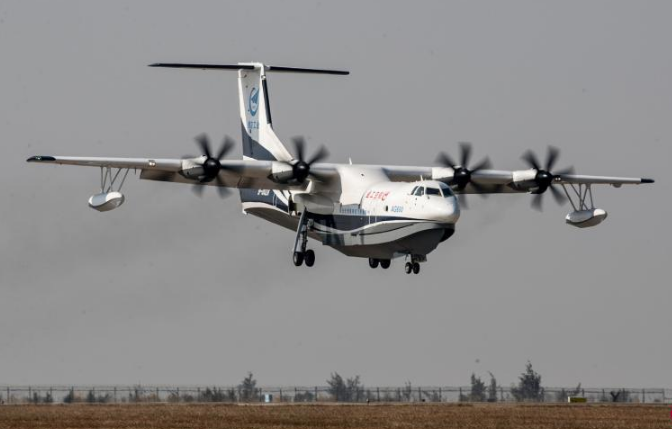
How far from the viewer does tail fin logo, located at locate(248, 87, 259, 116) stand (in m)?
60.8

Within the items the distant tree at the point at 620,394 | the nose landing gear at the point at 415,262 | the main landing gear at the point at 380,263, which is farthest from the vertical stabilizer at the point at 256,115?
the distant tree at the point at 620,394

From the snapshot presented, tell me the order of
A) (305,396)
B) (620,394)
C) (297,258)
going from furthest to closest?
(305,396)
(620,394)
(297,258)

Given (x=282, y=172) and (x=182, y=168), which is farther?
(x=282, y=172)

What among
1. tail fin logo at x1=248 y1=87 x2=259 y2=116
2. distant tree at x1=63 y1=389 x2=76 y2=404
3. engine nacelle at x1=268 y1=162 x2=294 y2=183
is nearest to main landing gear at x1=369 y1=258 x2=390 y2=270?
engine nacelle at x1=268 y1=162 x2=294 y2=183

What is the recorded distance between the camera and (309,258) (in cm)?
5566

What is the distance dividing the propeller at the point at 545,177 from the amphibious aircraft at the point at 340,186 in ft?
0.13

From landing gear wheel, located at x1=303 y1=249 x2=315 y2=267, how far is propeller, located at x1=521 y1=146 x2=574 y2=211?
932cm

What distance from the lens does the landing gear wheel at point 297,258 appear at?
55375mm

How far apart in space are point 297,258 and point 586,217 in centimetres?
1217

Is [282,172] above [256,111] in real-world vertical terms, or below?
below

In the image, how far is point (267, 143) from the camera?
59156 millimetres

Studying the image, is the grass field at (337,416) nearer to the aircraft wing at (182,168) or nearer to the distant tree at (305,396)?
the aircraft wing at (182,168)

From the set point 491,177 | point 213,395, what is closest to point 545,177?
point 491,177

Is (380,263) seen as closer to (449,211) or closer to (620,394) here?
(449,211)
